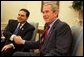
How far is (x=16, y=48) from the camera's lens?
9.52ft

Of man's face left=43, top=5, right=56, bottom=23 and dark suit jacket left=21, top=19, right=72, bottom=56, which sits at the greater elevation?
man's face left=43, top=5, right=56, bottom=23

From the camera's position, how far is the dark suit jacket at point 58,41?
1997 mm

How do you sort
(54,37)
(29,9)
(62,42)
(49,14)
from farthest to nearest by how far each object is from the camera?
(29,9), (49,14), (54,37), (62,42)

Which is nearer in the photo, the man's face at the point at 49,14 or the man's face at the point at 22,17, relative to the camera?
the man's face at the point at 49,14

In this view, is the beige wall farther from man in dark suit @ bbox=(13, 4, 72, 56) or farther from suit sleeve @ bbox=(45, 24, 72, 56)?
suit sleeve @ bbox=(45, 24, 72, 56)

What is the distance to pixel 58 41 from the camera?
2.04 meters

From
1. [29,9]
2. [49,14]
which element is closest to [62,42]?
[49,14]

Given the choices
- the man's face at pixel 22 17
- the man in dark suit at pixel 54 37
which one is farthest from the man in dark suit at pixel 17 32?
the man in dark suit at pixel 54 37

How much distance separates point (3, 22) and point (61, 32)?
374 cm

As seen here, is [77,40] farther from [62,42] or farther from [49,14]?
[49,14]

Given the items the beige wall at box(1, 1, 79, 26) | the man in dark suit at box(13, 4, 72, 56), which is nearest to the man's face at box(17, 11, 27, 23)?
the man in dark suit at box(13, 4, 72, 56)

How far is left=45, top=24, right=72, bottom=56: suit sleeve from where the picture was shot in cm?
199

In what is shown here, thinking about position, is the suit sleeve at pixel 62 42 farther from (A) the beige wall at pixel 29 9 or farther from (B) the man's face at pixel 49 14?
(A) the beige wall at pixel 29 9

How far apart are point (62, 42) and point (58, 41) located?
5 centimetres
